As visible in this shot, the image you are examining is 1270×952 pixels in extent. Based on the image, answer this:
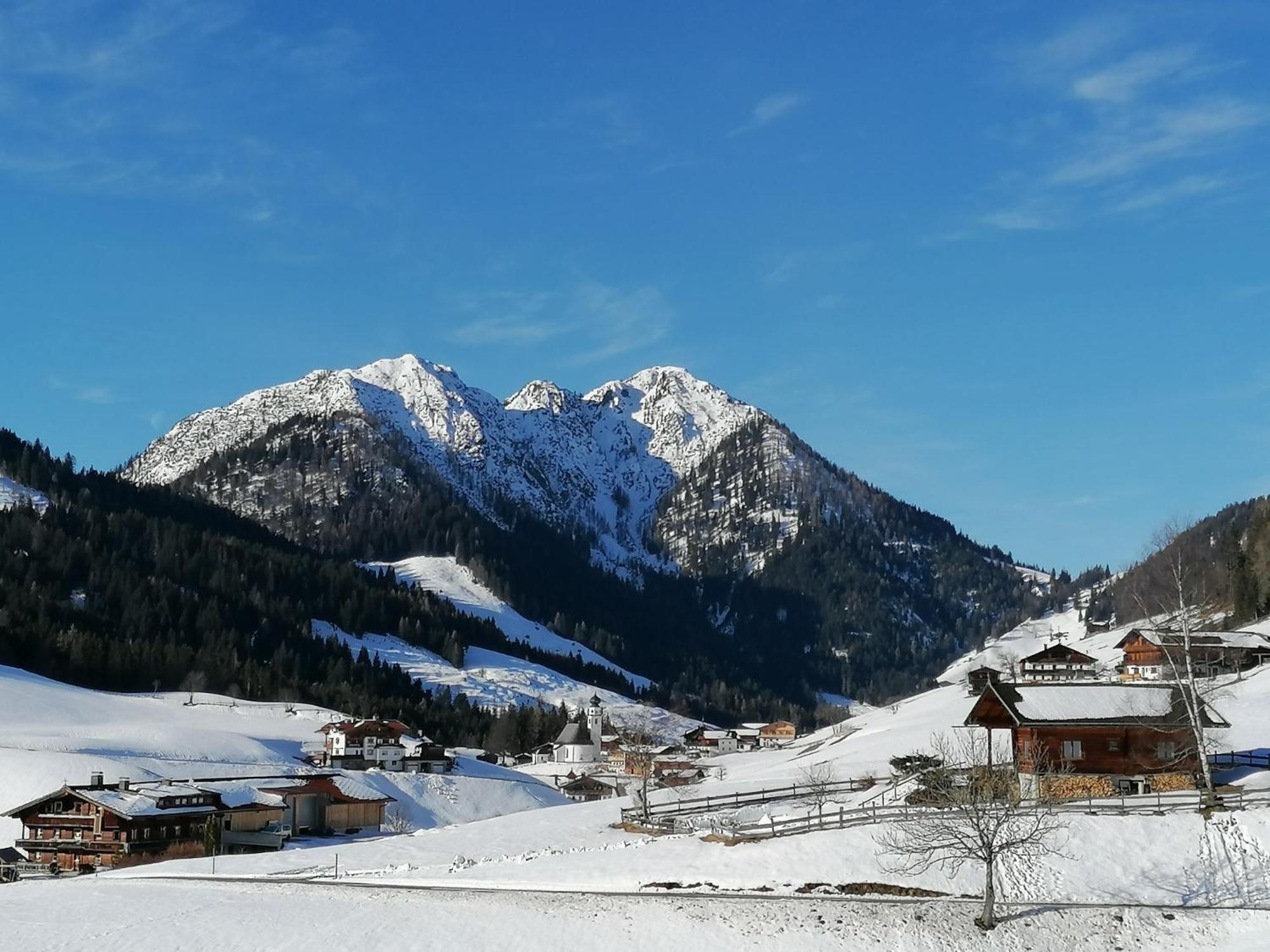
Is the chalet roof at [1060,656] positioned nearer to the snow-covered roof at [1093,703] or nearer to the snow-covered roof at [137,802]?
the snow-covered roof at [1093,703]

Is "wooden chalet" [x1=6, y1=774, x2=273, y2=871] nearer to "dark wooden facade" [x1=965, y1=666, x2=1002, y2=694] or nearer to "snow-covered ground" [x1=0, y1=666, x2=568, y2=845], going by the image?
"snow-covered ground" [x1=0, y1=666, x2=568, y2=845]

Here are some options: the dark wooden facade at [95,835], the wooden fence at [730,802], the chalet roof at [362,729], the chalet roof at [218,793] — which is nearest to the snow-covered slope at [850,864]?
the wooden fence at [730,802]

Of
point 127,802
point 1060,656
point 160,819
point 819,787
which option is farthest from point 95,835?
point 1060,656

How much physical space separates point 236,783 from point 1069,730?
225 feet

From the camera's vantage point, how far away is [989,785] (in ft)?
165

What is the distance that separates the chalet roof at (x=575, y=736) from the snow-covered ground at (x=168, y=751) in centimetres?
2667

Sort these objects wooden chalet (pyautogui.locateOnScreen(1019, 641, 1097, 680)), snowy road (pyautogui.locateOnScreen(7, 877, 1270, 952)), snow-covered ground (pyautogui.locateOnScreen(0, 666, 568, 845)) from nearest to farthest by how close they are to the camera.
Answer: snowy road (pyautogui.locateOnScreen(7, 877, 1270, 952)) < snow-covered ground (pyautogui.locateOnScreen(0, 666, 568, 845)) < wooden chalet (pyautogui.locateOnScreen(1019, 641, 1097, 680))

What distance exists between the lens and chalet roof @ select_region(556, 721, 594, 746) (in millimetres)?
172875

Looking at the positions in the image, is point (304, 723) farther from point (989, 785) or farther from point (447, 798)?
point (989, 785)

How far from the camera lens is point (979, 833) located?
4369cm

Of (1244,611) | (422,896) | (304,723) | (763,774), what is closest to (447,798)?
(763,774)

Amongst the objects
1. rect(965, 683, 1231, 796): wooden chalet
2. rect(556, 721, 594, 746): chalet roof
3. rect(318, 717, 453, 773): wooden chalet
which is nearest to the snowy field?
rect(965, 683, 1231, 796): wooden chalet

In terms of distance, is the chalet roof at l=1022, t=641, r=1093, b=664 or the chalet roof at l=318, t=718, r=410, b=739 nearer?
the chalet roof at l=318, t=718, r=410, b=739

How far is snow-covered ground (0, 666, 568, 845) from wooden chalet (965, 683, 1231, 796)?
60.3 metres
